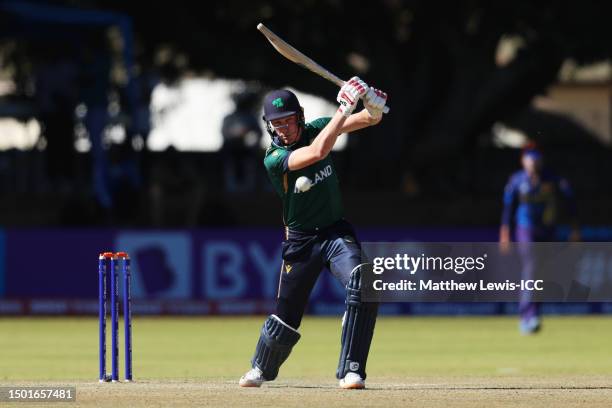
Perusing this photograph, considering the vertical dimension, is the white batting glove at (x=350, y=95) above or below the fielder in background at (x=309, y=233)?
above

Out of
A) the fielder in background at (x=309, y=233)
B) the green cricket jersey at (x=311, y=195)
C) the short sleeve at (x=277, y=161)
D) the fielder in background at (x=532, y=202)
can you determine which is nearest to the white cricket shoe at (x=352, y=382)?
the fielder in background at (x=309, y=233)

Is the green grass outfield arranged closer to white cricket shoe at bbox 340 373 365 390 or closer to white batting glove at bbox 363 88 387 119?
white cricket shoe at bbox 340 373 365 390

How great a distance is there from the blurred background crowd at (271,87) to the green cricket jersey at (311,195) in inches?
573

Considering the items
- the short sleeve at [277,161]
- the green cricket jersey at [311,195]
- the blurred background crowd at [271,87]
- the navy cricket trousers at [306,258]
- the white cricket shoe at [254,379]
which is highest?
the blurred background crowd at [271,87]

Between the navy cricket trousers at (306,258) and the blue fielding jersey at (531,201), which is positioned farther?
the blue fielding jersey at (531,201)

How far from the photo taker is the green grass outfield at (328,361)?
9.23 meters

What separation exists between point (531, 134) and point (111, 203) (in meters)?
13.7

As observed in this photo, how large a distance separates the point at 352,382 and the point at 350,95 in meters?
1.77

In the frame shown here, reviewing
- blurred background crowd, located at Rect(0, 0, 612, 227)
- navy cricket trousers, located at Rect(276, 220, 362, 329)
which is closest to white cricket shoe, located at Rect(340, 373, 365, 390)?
navy cricket trousers, located at Rect(276, 220, 362, 329)

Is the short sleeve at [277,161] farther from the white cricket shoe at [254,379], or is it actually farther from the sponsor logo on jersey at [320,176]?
the white cricket shoe at [254,379]

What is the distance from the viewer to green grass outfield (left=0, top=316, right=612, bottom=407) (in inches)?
363

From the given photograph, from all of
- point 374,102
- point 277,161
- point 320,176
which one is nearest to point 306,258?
point 320,176

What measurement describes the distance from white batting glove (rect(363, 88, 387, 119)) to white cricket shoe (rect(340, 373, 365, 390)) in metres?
1.60

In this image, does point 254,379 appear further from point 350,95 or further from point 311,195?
point 350,95
